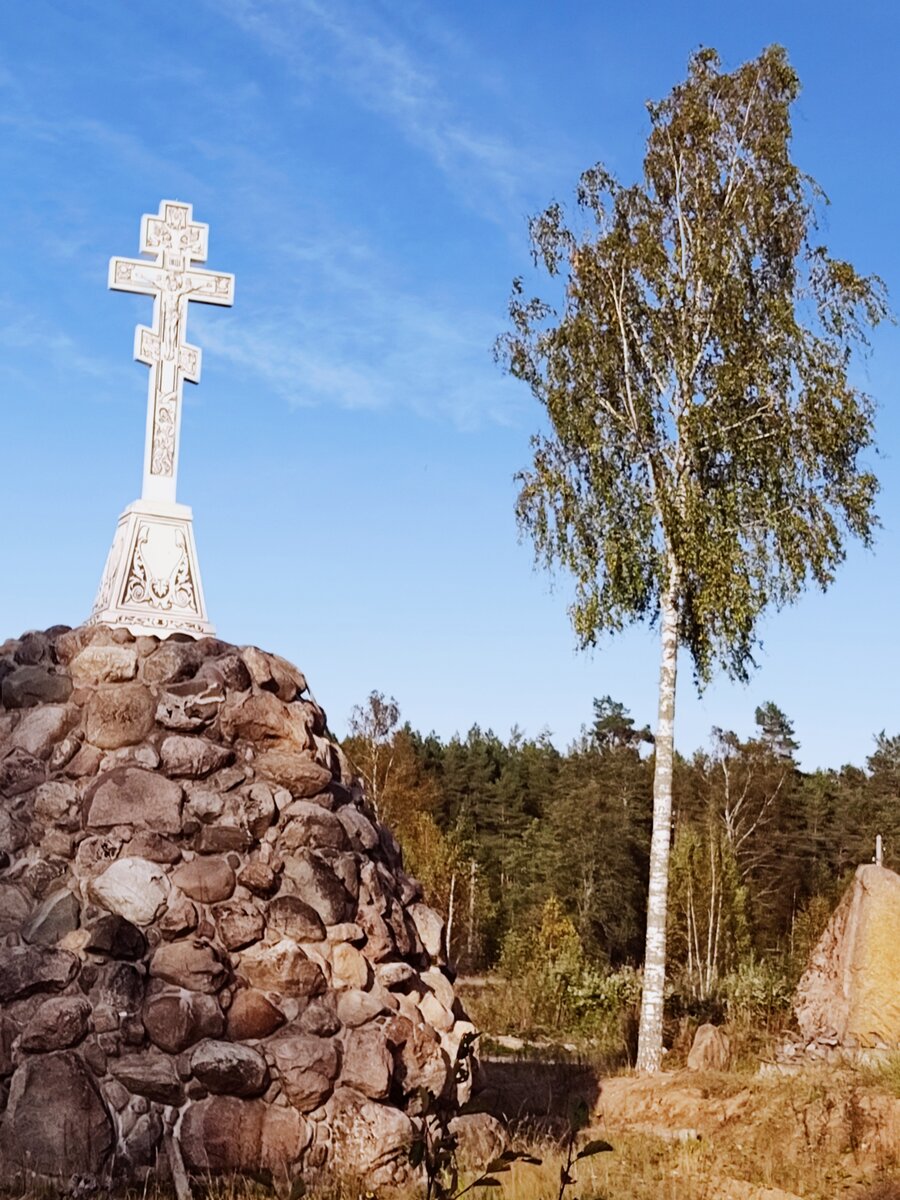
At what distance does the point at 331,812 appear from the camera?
9.34m

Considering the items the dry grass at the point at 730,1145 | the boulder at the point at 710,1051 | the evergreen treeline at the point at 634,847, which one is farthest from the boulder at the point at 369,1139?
the evergreen treeline at the point at 634,847

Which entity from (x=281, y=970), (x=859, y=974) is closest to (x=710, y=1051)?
(x=859, y=974)

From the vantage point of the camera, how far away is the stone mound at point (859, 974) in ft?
42.9

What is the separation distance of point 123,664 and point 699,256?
10427 millimetres

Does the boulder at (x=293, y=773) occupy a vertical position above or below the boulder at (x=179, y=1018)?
above

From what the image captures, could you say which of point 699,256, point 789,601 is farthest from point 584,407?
point 789,601

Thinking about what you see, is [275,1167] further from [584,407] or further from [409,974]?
[584,407]

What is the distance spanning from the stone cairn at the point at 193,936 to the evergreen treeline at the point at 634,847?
19654 mm

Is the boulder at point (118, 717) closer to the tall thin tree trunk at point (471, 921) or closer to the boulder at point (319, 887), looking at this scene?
the boulder at point (319, 887)

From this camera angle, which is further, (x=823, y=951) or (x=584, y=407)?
(x=584, y=407)

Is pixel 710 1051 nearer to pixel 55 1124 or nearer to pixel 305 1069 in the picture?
pixel 305 1069

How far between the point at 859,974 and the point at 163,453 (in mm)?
8680

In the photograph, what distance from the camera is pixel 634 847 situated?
1463 inches

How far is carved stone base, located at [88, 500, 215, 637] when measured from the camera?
32.0 ft
